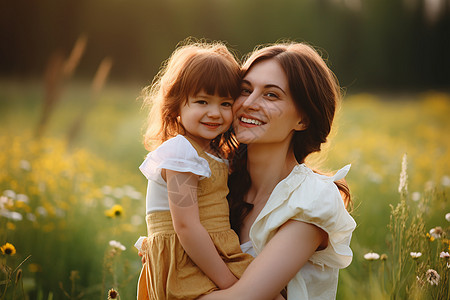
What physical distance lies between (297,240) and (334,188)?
9.0 inches

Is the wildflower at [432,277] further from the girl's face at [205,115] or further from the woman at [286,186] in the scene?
the girl's face at [205,115]

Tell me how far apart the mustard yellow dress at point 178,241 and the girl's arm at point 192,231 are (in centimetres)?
4

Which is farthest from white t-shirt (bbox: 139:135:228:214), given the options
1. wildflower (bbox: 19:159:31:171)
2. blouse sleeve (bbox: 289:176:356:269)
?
wildflower (bbox: 19:159:31:171)

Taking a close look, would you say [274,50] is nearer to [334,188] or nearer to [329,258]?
[334,188]

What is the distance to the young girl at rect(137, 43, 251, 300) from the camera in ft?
4.82

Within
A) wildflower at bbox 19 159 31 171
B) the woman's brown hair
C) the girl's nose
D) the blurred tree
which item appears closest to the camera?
A: the girl's nose

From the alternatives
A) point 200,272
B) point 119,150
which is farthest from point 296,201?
point 119,150

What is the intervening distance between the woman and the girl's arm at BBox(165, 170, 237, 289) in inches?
2.5

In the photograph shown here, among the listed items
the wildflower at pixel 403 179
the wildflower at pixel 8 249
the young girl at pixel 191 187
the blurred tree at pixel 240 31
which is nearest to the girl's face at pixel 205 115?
the young girl at pixel 191 187

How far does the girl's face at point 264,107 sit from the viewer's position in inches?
66.0

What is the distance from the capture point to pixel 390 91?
28.5ft

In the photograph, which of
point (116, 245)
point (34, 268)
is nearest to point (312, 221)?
point (116, 245)

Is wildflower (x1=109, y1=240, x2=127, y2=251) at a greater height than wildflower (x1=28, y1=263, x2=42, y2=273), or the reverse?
wildflower (x1=109, y1=240, x2=127, y2=251)

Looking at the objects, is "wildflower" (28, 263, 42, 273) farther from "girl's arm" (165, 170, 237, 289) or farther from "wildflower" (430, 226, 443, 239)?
"wildflower" (430, 226, 443, 239)
